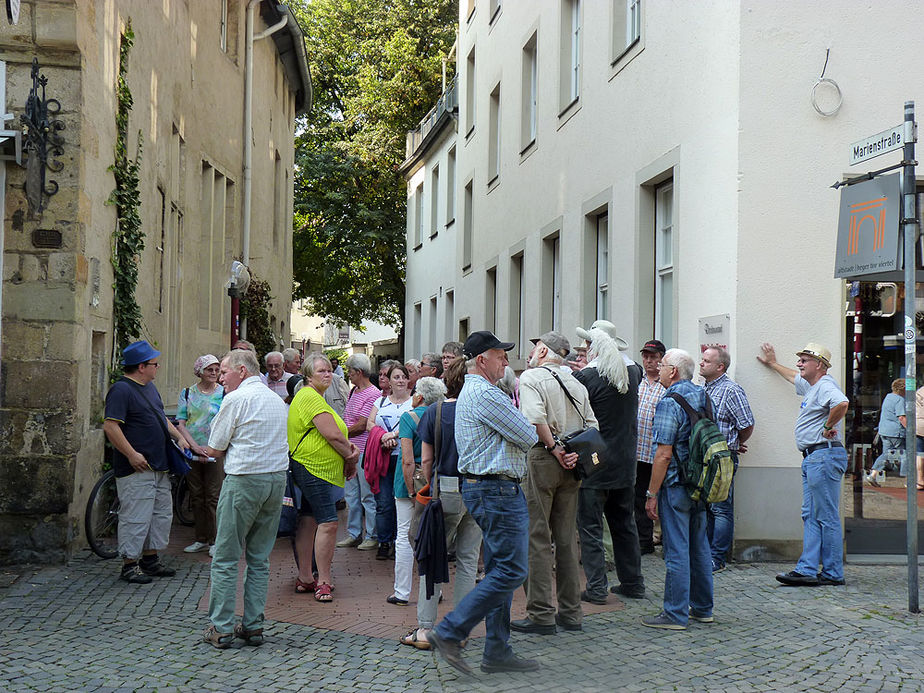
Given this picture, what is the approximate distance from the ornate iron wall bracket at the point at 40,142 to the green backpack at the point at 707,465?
218 inches

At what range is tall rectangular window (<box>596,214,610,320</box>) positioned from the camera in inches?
511

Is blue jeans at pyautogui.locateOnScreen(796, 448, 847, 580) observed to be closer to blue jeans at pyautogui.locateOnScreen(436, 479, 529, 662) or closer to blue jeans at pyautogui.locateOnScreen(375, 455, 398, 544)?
blue jeans at pyautogui.locateOnScreen(436, 479, 529, 662)

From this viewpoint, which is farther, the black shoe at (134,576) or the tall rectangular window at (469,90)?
the tall rectangular window at (469,90)

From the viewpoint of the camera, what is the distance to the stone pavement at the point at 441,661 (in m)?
5.39

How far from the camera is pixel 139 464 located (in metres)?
7.75

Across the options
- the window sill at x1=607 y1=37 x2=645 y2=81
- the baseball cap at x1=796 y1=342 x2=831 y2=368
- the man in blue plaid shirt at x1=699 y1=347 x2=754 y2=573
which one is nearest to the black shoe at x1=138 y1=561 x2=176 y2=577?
the man in blue plaid shirt at x1=699 y1=347 x2=754 y2=573

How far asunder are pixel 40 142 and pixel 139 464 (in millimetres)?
2779

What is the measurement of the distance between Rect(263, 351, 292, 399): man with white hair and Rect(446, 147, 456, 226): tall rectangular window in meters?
14.4

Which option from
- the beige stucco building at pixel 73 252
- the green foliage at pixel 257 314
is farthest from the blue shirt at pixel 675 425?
the green foliage at pixel 257 314

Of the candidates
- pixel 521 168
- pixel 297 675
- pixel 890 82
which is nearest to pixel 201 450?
pixel 297 675

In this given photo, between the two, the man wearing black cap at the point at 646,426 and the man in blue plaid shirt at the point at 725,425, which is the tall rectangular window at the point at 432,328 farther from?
the man in blue plaid shirt at the point at 725,425

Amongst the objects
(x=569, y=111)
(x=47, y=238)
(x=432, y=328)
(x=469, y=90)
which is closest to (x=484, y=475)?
(x=47, y=238)

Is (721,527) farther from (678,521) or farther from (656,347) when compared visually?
(678,521)

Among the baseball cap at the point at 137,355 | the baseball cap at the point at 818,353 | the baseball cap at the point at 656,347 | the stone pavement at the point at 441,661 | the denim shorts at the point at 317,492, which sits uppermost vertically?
the baseball cap at the point at 656,347
